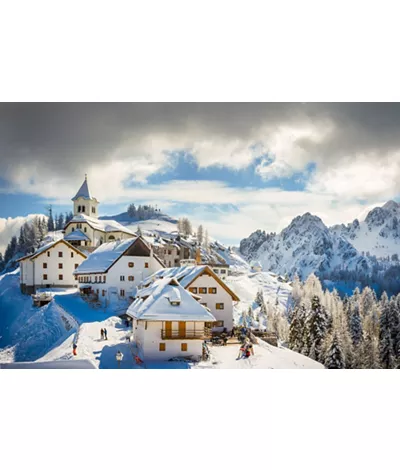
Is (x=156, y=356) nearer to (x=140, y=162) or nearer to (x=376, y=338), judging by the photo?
(x=140, y=162)

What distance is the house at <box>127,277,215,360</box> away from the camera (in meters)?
8.18

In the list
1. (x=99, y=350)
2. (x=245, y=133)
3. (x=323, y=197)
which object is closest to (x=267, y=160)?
(x=245, y=133)

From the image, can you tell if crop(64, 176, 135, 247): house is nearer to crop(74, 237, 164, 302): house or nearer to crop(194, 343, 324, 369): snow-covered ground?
crop(74, 237, 164, 302): house

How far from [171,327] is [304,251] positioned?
753 centimetres

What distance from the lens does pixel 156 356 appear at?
8180 mm

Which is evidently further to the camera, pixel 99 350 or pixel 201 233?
pixel 201 233

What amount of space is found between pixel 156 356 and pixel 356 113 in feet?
20.3

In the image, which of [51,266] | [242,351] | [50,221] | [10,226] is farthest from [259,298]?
[10,226]

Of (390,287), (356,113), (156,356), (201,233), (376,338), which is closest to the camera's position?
(156,356)

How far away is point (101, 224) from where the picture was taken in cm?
1379

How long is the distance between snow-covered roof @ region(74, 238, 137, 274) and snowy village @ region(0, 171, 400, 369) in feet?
0.17

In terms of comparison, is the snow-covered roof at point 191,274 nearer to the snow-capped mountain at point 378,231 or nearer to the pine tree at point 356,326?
the pine tree at point 356,326

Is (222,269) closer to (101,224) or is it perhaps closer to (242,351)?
(101,224)

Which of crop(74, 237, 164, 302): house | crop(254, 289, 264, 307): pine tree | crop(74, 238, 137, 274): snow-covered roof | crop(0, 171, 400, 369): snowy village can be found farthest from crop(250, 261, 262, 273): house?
crop(74, 238, 137, 274): snow-covered roof
